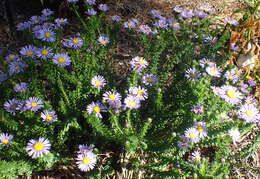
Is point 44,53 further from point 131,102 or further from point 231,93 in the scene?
point 231,93

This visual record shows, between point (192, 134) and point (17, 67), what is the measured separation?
1.33 meters

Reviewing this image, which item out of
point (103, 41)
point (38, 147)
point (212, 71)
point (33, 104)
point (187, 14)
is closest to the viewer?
point (38, 147)

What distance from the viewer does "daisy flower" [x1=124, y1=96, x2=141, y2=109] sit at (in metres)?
1.95

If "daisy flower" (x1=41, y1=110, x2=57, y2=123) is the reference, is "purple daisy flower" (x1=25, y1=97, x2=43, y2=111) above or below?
above

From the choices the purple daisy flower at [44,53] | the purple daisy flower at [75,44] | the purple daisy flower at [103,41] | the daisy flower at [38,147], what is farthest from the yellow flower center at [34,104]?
the purple daisy flower at [103,41]

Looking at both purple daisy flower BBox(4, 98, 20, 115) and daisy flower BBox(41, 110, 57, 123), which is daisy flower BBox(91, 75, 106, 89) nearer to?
daisy flower BBox(41, 110, 57, 123)

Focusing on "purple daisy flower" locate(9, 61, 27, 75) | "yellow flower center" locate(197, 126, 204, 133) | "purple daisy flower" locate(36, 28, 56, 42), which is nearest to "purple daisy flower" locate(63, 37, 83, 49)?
"purple daisy flower" locate(36, 28, 56, 42)

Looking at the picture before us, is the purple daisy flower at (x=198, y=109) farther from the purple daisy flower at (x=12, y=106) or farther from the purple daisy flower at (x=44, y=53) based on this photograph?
the purple daisy flower at (x=12, y=106)

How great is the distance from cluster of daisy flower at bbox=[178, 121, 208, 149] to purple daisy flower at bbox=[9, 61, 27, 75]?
1244mm

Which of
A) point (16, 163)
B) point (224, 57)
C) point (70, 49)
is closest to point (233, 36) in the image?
point (224, 57)

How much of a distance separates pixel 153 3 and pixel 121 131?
2.81 metres

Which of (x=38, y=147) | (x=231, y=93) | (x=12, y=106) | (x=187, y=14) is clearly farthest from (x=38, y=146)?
(x=187, y=14)

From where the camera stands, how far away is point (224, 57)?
2615mm

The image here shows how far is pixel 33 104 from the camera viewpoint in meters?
1.94
